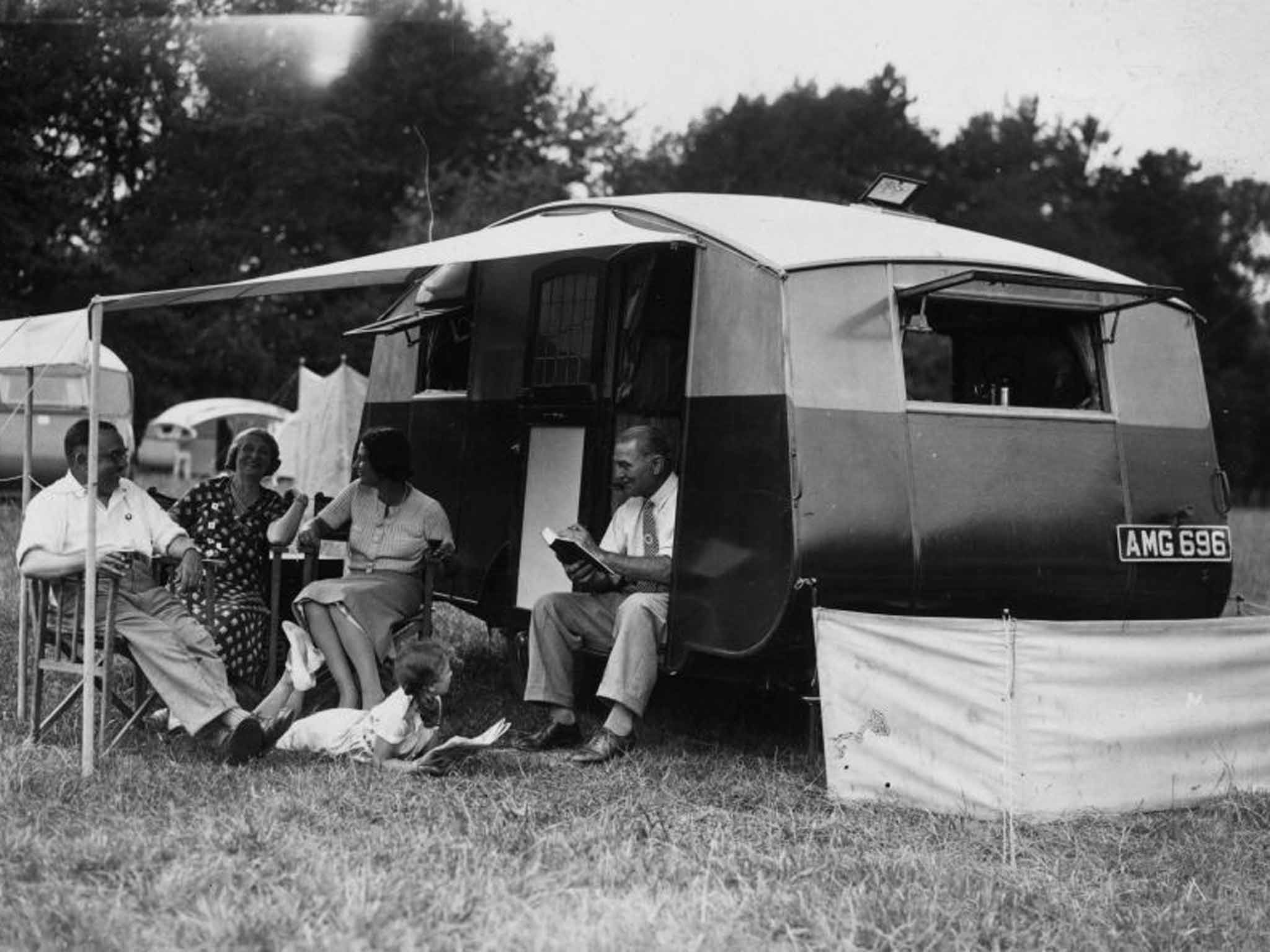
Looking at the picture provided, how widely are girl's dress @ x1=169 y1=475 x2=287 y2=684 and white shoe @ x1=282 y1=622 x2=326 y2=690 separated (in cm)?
23

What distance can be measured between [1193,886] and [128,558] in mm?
4329

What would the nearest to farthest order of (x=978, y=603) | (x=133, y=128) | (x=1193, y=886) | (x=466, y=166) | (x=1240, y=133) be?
1. (x=1193, y=886)
2. (x=978, y=603)
3. (x=1240, y=133)
4. (x=133, y=128)
5. (x=466, y=166)

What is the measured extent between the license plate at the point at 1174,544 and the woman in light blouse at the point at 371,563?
3158 mm

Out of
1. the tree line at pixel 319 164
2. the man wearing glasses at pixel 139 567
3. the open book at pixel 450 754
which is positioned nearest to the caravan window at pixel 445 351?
the man wearing glasses at pixel 139 567

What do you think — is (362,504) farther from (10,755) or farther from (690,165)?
(690,165)

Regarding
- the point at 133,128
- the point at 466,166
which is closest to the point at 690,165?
the point at 466,166

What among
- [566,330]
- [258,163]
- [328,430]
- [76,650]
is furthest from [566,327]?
[258,163]

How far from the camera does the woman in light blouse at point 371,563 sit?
6961 millimetres

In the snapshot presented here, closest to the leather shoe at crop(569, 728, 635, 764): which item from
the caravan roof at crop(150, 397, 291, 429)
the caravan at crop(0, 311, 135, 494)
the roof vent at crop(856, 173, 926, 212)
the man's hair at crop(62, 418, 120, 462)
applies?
the man's hair at crop(62, 418, 120, 462)

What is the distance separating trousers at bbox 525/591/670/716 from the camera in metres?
Result: 6.41

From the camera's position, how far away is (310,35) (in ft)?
108

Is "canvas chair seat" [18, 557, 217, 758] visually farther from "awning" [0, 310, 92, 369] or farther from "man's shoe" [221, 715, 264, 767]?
"awning" [0, 310, 92, 369]

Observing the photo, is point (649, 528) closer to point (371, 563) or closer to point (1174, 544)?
point (371, 563)

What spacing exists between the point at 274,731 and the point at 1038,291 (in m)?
3.79
